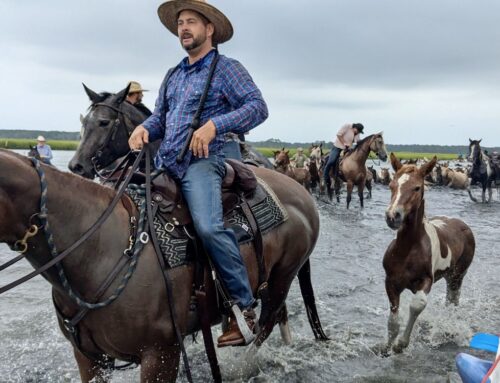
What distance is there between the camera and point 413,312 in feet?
20.8

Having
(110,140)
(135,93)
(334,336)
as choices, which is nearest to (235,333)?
(334,336)

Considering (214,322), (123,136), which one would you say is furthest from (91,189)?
(123,136)

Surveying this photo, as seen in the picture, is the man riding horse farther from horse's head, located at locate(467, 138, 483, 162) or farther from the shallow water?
horse's head, located at locate(467, 138, 483, 162)

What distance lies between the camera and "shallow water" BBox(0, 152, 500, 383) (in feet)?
19.2

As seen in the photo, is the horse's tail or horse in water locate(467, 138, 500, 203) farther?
horse in water locate(467, 138, 500, 203)

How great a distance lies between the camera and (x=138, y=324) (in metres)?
3.56

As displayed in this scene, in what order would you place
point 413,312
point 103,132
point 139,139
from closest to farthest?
1. point 139,139
2. point 413,312
3. point 103,132

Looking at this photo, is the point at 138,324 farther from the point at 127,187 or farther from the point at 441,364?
the point at 441,364

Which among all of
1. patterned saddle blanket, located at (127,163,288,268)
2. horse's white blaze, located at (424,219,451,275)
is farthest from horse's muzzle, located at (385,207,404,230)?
patterned saddle blanket, located at (127,163,288,268)

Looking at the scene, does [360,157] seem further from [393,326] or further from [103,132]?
[103,132]

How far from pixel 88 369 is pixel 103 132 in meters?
3.77

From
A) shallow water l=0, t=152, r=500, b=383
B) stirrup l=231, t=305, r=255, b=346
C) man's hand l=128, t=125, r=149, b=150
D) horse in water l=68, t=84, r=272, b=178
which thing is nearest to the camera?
stirrup l=231, t=305, r=255, b=346

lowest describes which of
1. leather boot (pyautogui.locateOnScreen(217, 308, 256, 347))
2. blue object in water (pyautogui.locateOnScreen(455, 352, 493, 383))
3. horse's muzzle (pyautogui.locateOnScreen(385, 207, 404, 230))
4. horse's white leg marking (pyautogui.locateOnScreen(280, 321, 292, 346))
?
horse's white leg marking (pyautogui.locateOnScreen(280, 321, 292, 346))

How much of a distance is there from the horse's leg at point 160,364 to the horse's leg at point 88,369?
1.47ft
